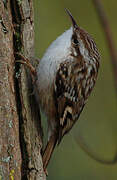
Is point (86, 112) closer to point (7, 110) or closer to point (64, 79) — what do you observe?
point (64, 79)

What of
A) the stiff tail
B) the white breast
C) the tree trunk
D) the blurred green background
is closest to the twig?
the tree trunk

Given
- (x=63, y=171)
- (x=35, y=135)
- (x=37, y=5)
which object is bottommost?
(x=63, y=171)

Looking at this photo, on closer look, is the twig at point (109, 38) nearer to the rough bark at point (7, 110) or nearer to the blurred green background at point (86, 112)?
the rough bark at point (7, 110)

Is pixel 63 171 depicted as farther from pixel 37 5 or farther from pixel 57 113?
pixel 37 5

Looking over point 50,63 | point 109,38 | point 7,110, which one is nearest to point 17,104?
point 7,110

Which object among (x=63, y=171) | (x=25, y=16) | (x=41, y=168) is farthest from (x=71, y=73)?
(x=63, y=171)

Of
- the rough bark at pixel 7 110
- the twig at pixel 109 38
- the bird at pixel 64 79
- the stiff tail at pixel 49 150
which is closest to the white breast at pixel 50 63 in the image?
the bird at pixel 64 79
